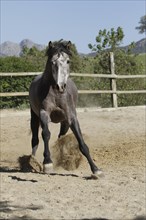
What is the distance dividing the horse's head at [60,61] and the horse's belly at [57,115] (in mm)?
468

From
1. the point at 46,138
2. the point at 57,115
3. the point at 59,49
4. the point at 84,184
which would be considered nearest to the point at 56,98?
the point at 57,115

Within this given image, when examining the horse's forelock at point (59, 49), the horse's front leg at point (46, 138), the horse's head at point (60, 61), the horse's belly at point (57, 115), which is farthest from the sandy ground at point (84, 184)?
the horse's forelock at point (59, 49)

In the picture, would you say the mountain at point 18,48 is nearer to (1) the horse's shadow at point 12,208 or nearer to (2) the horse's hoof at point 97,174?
(2) the horse's hoof at point 97,174

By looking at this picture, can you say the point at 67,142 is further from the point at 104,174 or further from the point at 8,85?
the point at 8,85

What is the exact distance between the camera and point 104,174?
6.73 metres

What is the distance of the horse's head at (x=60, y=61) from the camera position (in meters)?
6.39

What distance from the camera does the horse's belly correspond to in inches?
269

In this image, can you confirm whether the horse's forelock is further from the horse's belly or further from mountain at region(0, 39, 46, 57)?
mountain at region(0, 39, 46, 57)

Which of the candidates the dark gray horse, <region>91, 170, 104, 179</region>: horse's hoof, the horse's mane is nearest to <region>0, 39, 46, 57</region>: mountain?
the dark gray horse

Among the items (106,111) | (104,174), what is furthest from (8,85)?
(104,174)

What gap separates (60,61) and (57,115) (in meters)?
0.86

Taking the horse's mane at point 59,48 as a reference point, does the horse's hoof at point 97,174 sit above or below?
below

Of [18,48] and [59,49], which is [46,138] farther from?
[18,48]

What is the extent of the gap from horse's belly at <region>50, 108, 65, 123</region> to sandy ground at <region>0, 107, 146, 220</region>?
79cm
